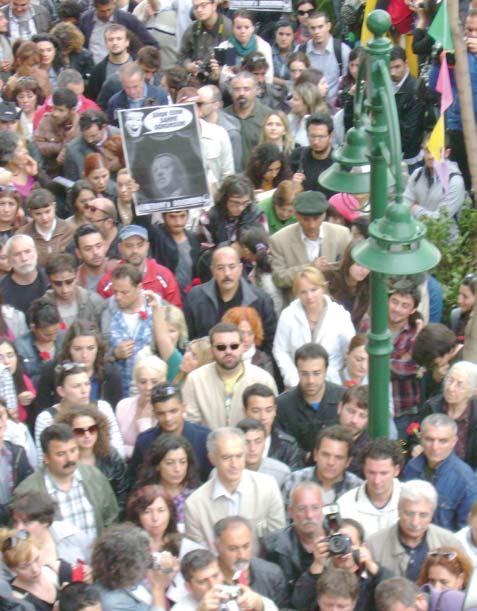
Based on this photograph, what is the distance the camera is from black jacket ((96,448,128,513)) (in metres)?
9.53

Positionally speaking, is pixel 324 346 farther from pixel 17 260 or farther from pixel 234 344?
pixel 17 260

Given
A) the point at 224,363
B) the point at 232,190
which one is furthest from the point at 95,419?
the point at 232,190

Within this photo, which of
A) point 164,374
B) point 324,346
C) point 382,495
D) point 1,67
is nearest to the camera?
point 382,495

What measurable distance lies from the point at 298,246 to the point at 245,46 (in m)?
4.14

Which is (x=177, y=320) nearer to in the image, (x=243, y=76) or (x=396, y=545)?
(x=396, y=545)

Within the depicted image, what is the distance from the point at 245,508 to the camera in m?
9.09

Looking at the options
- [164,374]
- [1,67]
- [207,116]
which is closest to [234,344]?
[164,374]

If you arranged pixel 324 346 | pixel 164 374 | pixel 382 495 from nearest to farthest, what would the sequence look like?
pixel 382 495 → pixel 164 374 → pixel 324 346

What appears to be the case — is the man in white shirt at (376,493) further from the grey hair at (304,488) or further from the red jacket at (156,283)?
the red jacket at (156,283)

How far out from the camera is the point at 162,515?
871 centimetres

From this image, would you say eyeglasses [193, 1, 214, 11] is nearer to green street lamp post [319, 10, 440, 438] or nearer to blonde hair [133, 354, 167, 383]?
blonde hair [133, 354, 167, 383]

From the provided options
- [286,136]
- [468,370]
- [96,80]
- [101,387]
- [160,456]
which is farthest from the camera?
[96,80]

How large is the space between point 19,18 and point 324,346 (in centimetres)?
699

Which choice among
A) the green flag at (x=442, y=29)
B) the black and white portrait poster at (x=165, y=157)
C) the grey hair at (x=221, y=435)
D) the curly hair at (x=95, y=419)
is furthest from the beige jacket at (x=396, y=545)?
the black and white portrait poster at (x=165, y=157)
